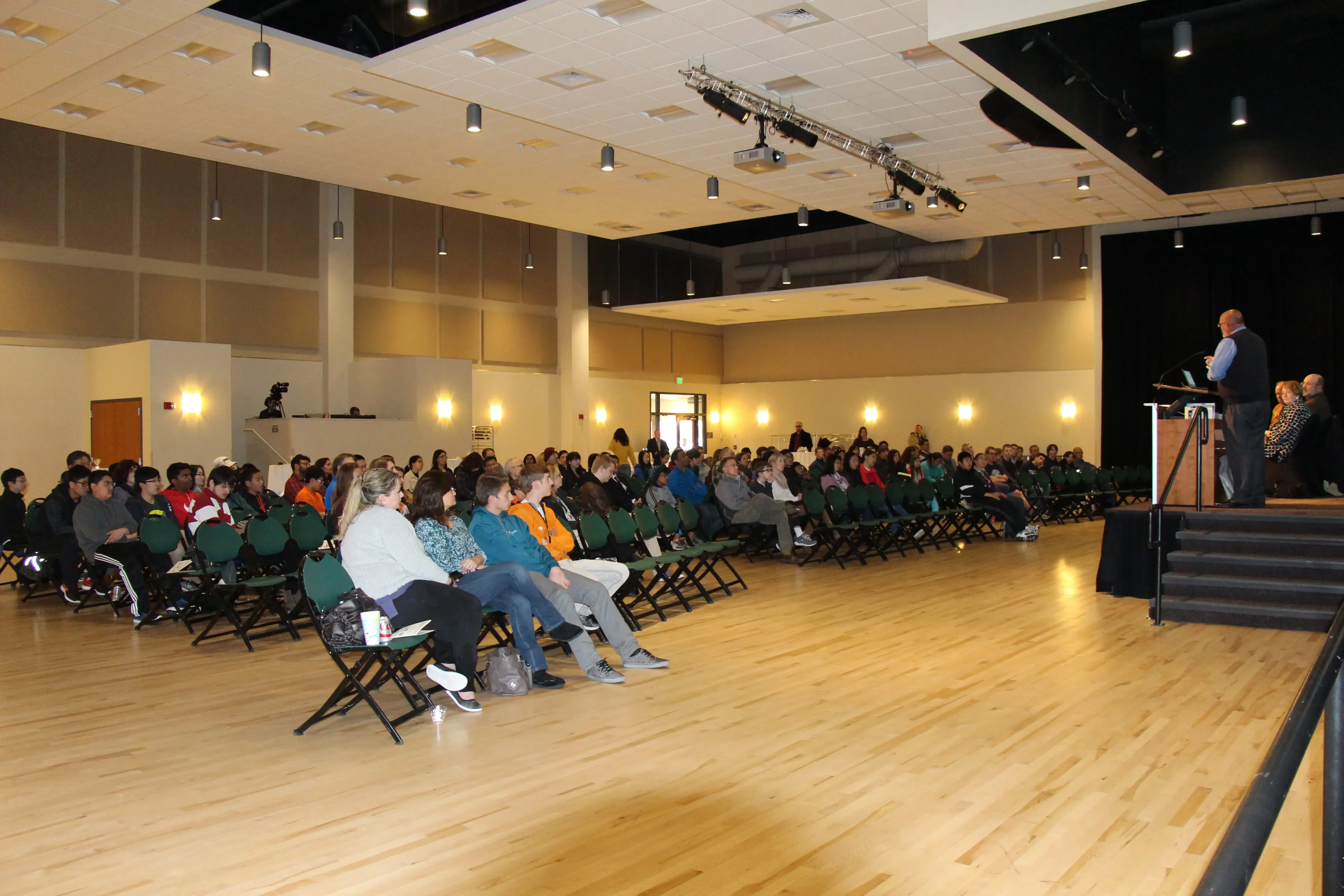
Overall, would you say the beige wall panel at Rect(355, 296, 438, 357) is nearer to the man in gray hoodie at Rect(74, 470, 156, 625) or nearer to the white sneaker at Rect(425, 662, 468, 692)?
the man in gray hoodie at Rect(74, 470, 156, 625)

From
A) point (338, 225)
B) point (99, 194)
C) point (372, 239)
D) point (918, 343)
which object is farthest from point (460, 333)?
point (918, 343)

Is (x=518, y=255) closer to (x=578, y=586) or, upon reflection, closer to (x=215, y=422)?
(x=215, y=422)

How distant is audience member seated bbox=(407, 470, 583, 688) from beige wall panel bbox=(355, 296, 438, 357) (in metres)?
10.9

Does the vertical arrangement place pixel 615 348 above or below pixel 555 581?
above

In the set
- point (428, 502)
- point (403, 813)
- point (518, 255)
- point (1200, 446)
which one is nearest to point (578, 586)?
point (428, 502)

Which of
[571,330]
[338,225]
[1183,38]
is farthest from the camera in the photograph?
[571,330]

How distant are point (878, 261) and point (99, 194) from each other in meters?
13.3

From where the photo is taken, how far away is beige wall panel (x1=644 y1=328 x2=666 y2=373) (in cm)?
2088

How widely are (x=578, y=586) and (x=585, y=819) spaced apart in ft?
7.70

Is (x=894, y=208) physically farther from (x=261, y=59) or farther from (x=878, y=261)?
(x=878, y=261)

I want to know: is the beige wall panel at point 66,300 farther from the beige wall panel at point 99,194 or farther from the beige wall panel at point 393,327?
the beige wall panel at point 393,327

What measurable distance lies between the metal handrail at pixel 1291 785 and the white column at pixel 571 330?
17.3 metres

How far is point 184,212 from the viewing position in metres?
13.3

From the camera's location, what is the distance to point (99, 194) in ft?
40.9
